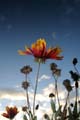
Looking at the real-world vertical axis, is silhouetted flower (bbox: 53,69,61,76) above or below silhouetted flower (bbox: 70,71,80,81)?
above

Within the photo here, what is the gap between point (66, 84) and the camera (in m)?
4.00

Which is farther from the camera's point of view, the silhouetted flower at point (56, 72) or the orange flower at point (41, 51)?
the silhouetted flower at point (56, 72)

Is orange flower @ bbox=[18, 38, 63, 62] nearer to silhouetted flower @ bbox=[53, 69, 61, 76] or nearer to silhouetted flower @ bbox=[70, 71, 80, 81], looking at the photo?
silhouetted flower @ bbox=[70, 71, 80, 81]

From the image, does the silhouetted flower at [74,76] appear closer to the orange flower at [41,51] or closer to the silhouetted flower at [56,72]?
the orange flower at [41,51]

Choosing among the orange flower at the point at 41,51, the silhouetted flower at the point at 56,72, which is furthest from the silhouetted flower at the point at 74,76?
the silhouetted flower at the point at 56,72

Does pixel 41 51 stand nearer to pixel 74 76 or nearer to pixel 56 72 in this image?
pixel 74 76

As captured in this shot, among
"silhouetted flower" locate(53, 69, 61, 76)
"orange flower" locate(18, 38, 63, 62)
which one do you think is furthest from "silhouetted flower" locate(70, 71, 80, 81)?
→ "silhouetted flower" locate(53, 69, 61, 76)

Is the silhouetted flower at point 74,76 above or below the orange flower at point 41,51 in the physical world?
below

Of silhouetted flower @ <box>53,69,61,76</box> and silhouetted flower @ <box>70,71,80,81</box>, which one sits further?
silhouetted flower @ <box>53,69,61,76</box>

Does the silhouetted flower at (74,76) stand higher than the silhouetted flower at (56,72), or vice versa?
the silhouetted flower at (56,72)

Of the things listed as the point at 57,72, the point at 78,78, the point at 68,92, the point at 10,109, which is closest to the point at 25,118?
the point at 68,92

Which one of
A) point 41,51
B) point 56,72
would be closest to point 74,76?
point 41,51

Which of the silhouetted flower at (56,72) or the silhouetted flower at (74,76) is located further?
the silhouetted flower at (56,72)

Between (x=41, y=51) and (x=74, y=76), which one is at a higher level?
(x=41, y=51)
